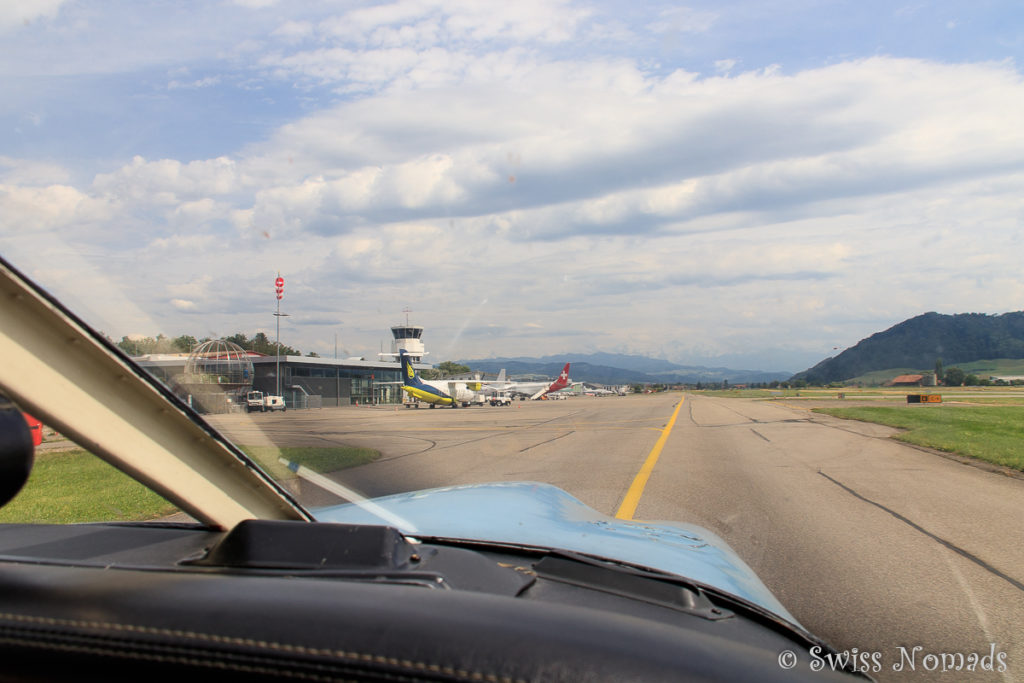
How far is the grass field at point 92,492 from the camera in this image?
2334 mm

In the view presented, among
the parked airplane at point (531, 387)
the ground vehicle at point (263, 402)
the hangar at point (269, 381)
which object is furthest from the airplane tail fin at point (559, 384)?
the ground vehicle at point (263, 402)

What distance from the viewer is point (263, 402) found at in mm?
2367

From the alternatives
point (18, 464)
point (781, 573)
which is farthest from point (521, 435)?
point (18, 464)

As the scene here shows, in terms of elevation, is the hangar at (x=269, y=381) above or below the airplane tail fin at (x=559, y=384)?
above

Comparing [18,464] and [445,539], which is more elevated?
[18,464]

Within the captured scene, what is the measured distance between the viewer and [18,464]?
1.36m

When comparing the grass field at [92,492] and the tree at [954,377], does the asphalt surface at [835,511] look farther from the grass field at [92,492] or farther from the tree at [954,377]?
the tree at [954,377]

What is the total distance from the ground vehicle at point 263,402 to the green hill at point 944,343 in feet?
341

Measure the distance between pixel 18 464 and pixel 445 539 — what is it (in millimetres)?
1638

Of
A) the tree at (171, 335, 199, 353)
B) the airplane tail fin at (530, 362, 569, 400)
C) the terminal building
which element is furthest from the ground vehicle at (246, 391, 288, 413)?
the airplane tail fin at (530, 362, 569, 400)

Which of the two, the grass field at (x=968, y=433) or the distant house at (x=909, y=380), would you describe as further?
the distant house at (x=909, y=380)

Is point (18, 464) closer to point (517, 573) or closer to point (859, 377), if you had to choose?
point (517, 573)

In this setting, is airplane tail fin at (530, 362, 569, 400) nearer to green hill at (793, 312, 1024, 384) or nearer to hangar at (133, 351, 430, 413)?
green hill at (793, 312, 1024, 384)

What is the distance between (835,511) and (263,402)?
296 inches
